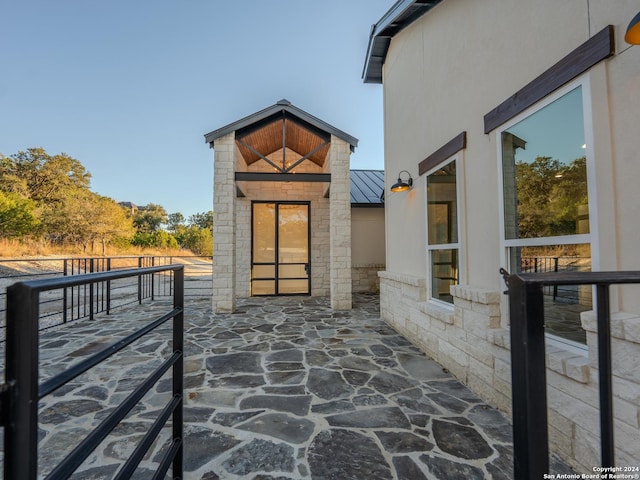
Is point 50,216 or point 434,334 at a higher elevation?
point 50,216

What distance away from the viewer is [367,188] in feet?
31.2

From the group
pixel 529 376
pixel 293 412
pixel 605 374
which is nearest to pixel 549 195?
pixel 605 374

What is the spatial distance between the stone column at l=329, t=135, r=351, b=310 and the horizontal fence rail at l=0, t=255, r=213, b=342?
9.86 feet

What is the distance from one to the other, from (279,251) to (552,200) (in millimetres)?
6735

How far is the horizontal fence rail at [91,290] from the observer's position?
5004 millimetres

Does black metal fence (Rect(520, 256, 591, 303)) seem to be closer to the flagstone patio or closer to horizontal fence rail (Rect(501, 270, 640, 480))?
the flagstone patio

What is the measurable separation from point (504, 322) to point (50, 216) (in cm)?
2323

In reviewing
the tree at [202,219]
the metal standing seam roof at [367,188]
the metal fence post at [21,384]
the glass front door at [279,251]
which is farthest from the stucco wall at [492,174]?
the tree at [202,219]

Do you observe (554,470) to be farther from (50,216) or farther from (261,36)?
(50,216)

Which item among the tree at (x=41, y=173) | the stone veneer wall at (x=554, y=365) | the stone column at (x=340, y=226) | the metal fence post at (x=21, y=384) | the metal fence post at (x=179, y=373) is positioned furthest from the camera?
the tree at (x=41, y=173)

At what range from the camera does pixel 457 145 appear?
3135 mm

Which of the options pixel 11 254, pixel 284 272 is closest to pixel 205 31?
pixel 284 272

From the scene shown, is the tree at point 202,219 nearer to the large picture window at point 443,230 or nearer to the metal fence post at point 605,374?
the large picture window at point 443,230

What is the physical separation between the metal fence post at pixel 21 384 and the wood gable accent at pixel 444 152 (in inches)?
136
